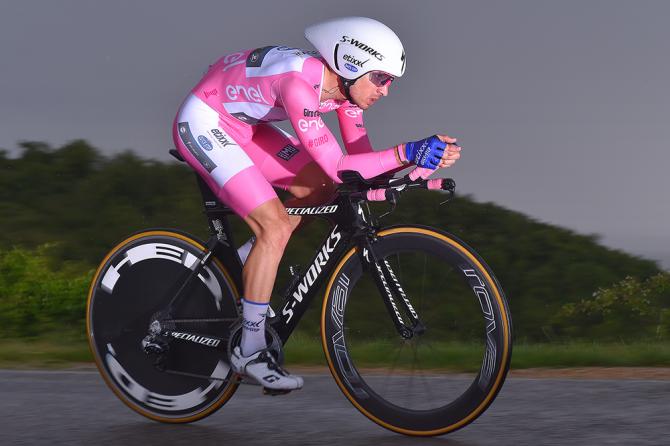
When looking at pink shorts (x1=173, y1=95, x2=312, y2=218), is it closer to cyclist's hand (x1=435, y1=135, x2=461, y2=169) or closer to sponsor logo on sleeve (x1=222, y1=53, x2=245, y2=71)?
sponsor logo on sleeve (x1=222, y1=53, x2=245, y2=71)

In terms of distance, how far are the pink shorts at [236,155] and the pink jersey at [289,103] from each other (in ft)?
0.23

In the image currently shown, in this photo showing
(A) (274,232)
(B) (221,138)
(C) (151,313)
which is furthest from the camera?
(C) (151,313)

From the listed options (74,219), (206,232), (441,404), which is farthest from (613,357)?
(74,219)

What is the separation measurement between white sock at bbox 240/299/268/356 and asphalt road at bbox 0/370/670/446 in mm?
409

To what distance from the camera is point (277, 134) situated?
5.45 m

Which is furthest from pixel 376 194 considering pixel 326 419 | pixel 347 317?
pixel 326 419

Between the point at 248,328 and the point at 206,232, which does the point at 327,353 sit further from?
the point at 206,232

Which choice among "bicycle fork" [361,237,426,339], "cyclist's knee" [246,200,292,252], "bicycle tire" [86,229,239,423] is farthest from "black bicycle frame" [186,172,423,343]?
"bicycle tire" [86,229,239,423]

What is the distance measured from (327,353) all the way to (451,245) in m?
0.83

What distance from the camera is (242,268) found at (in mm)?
5340

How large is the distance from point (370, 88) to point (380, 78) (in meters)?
0.07

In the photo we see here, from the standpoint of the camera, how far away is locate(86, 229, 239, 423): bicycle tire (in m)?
5.39

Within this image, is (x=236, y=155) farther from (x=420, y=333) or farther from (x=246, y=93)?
(x=420, y=333)

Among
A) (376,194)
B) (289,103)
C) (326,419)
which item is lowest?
(326,419)
